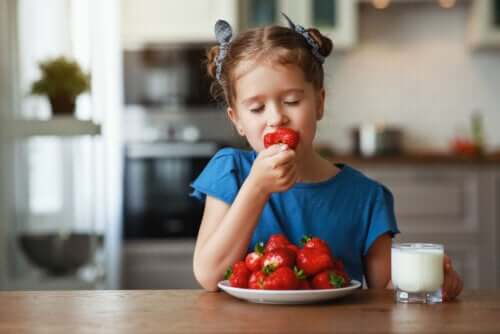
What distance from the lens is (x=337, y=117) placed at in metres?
5.29

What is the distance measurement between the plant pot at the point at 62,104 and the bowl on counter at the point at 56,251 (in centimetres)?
43

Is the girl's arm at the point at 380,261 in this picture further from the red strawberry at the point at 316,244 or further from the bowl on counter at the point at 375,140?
the bowl on counter at the point at 375,140

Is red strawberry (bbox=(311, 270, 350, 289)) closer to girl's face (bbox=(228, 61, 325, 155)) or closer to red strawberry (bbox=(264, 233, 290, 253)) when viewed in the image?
red strawberry (bbox=(264, 233, 290, 253))

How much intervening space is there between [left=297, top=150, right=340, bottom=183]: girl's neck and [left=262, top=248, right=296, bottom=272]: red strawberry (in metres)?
0.43

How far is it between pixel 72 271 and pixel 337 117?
2.41 metres

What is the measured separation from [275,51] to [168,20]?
3.27 m

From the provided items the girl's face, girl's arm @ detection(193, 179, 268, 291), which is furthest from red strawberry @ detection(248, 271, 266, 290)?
the girl's face

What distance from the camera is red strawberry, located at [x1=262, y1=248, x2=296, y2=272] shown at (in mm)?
1369

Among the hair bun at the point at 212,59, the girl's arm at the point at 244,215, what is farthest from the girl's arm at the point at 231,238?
the hair bun at the point at 212,59

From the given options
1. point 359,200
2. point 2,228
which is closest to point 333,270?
point 359,200

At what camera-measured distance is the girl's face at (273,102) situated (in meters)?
1.56

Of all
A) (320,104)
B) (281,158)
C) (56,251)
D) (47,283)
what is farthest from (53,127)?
(281,158)

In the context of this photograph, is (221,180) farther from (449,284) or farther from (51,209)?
(51,209)

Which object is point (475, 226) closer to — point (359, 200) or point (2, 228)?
point (2, 228)
